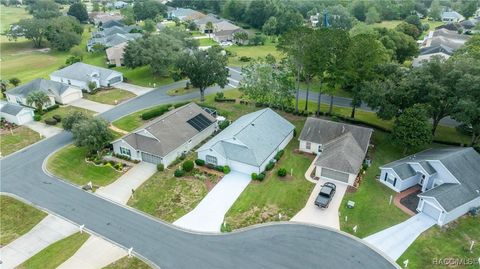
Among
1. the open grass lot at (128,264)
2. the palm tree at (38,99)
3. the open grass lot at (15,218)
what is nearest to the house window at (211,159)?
the open grass lot at (128,264)

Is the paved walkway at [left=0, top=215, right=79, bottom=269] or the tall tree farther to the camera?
the tall tree

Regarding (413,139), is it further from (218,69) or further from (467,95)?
(218,69)

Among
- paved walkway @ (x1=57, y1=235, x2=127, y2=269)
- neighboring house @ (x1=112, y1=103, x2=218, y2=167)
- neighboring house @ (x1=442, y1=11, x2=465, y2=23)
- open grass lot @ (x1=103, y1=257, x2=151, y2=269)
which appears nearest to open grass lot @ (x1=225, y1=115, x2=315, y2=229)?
open grass lot @ (x1=103, y1=257, x2=151, y2=269)

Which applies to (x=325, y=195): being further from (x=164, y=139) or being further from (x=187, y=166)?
(x=164, y=139)

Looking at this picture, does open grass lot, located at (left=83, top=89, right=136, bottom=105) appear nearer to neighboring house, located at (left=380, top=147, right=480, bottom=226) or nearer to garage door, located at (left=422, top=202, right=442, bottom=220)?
neighboring house, located at (left=380, top=147, right=480, bottom=226)

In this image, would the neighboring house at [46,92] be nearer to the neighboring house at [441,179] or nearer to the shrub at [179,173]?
the shrub at [179,173]

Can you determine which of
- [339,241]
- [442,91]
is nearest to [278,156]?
[339,241]
